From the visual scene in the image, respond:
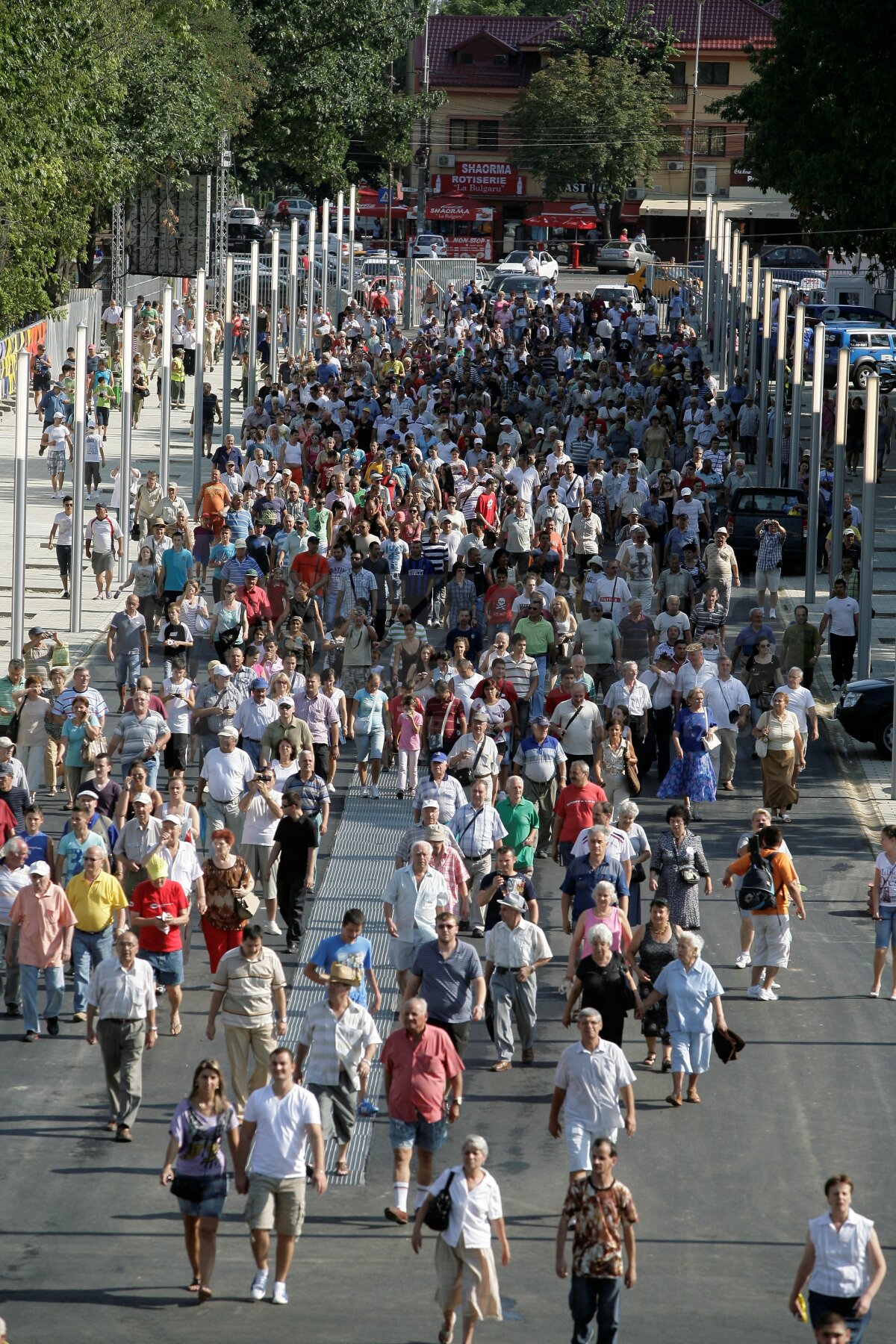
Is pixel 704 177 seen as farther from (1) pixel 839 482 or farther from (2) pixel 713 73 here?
(1) pixel 839 482

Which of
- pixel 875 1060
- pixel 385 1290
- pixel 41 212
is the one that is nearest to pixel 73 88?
pixel 41 212

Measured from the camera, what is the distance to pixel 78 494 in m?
26.8

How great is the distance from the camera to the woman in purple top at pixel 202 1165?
1077 centimetres

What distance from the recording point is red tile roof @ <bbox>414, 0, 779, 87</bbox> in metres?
97.0

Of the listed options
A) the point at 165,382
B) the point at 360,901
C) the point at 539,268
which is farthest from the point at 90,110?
the point at 539,268

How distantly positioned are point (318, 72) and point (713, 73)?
33.2m

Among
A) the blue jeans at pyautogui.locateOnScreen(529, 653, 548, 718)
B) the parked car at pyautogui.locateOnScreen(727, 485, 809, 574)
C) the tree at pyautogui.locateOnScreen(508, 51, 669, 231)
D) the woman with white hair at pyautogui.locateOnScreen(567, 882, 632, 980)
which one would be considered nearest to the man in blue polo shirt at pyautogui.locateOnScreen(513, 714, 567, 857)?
the blue jeans at pyautogui.locateOnScreen(529, 653, 548, 718)

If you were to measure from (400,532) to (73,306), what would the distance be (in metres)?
26.6

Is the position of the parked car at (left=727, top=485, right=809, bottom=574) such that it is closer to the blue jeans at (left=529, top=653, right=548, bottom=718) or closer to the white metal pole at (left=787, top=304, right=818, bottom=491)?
the white metal pole at (left=787, top=304, right=818, bottom=491)

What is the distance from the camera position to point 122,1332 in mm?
10367

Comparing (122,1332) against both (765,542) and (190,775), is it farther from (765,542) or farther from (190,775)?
(765,542)

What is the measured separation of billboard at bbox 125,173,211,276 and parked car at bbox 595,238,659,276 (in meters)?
29.6

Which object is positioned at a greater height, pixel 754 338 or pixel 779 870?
pixel 754 338

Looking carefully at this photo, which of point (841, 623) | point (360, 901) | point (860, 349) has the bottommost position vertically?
point (360, 901)
